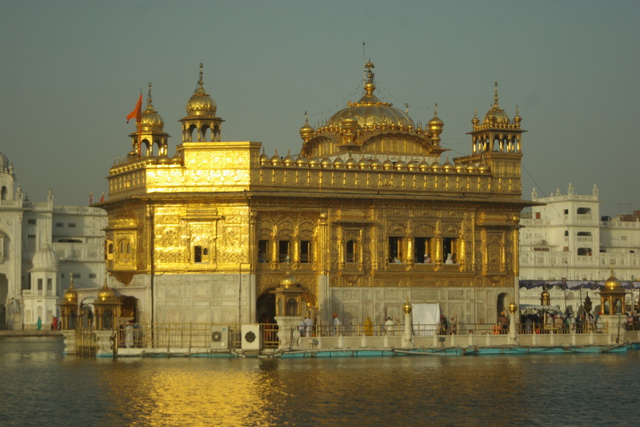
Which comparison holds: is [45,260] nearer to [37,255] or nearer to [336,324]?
[37,255]

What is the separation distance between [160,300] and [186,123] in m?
6.45

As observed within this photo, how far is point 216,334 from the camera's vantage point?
128 ft

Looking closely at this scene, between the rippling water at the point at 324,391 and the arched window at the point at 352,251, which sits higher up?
the arched window at the point at 352,251

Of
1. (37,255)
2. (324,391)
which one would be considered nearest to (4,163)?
(37,255)

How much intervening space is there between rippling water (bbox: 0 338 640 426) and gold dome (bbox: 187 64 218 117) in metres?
9.49

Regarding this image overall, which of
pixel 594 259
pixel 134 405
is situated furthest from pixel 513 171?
pixel 594 259

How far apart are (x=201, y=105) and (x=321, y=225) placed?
6017 millimetres

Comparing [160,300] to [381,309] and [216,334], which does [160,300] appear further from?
[381,309]

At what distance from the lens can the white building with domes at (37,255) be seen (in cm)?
8219

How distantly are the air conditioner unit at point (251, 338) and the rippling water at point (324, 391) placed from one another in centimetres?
88

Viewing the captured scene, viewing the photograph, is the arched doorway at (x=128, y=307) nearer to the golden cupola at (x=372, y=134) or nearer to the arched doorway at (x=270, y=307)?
the arched doorway at (x=270, y=307)

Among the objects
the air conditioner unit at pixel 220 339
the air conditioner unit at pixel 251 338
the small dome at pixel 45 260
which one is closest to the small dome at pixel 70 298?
the air conditioner unit at pixel 220 339

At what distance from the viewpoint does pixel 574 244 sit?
320 feet

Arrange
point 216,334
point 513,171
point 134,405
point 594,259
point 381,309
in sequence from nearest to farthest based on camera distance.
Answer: point 134,405, point 216,334, point 381,309, point 513,171, point 594,259
